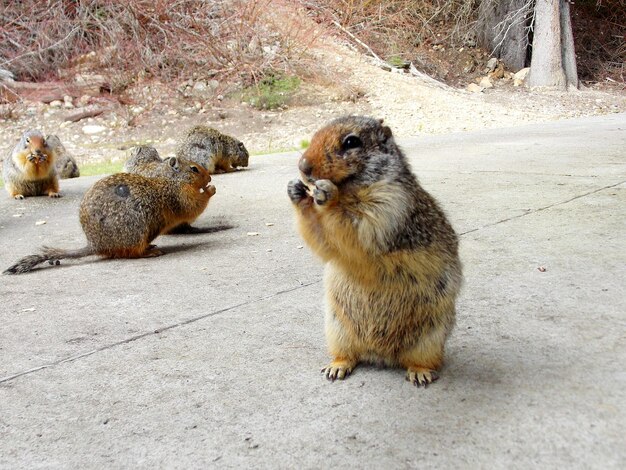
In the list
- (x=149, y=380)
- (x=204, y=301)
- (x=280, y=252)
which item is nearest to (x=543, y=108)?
(x=280, y=252)

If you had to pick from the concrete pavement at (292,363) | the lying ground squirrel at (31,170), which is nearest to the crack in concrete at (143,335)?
the concrete pavement at (292,363)

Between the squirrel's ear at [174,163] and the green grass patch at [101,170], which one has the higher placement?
the squirrel's ear at [174,163]

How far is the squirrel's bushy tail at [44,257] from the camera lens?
5324mm

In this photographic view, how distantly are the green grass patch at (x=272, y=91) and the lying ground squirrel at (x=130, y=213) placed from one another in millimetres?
12381

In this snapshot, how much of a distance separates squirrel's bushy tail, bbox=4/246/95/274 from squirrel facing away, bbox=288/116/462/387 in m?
3.25

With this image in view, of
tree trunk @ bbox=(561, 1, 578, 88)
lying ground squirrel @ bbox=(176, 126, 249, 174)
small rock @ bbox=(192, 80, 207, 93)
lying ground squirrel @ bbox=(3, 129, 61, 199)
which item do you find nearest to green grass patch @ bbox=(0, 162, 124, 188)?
lying ground squirrel @ bbox=(176, 126, 249, 174)

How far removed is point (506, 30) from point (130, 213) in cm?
1949

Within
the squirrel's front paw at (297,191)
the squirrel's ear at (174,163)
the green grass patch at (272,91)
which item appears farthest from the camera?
the green grass patch at (272,91)

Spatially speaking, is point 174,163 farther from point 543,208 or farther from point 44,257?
point 543,208

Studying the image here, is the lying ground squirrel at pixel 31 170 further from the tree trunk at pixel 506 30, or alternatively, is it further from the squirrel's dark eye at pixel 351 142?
the tree trunk at pixel 506 30

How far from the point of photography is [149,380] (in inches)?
122

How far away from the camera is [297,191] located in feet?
9.54

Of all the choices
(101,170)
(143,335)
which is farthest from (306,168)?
(101,170)

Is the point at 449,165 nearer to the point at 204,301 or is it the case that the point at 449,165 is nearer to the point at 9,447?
the point at 204,301
